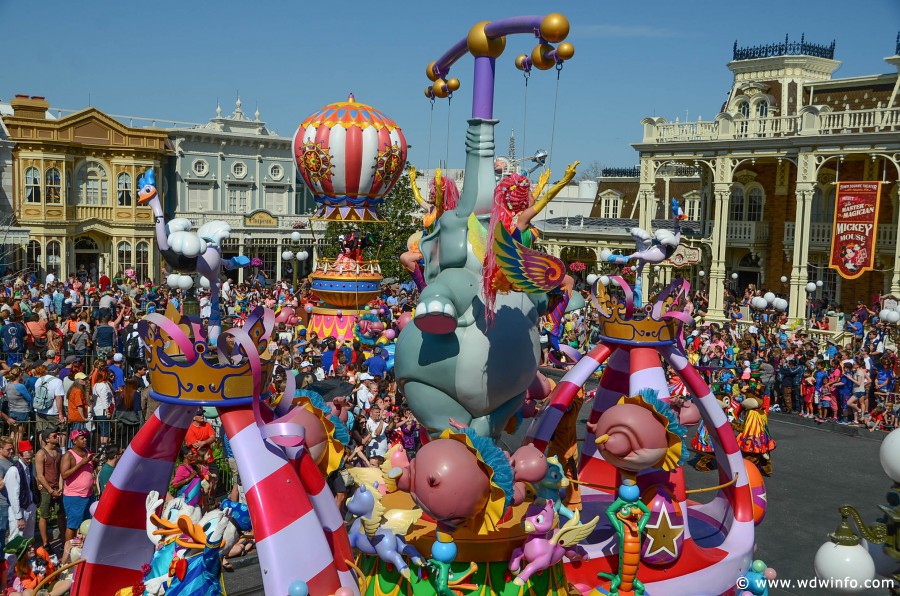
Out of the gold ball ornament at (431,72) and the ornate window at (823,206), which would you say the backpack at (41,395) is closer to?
the gold ball ornament at (431,72)

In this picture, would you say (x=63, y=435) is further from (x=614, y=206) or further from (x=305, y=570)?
(x=614, y=206)

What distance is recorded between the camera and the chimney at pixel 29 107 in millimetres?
29438

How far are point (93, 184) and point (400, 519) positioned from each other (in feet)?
97.2

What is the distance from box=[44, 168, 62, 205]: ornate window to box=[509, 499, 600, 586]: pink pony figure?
94.4 feet

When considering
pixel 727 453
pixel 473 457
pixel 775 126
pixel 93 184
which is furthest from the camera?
pixel 93 184

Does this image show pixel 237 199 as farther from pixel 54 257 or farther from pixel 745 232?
pixel 745 232

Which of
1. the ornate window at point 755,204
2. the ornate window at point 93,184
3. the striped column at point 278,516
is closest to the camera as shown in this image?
the striped column at point 278,516

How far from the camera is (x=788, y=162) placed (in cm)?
2538

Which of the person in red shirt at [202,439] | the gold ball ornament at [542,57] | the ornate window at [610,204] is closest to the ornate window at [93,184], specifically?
the ornate window at [610,204]

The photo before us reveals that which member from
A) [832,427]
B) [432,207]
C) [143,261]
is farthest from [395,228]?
[432,207]

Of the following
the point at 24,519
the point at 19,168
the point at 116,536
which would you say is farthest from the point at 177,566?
the point at 19,168

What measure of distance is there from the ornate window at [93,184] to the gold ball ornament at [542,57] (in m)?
28.6

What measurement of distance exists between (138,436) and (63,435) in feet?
16.9

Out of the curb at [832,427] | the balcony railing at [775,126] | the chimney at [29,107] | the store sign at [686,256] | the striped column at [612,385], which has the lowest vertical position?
the curb at [832,427]
